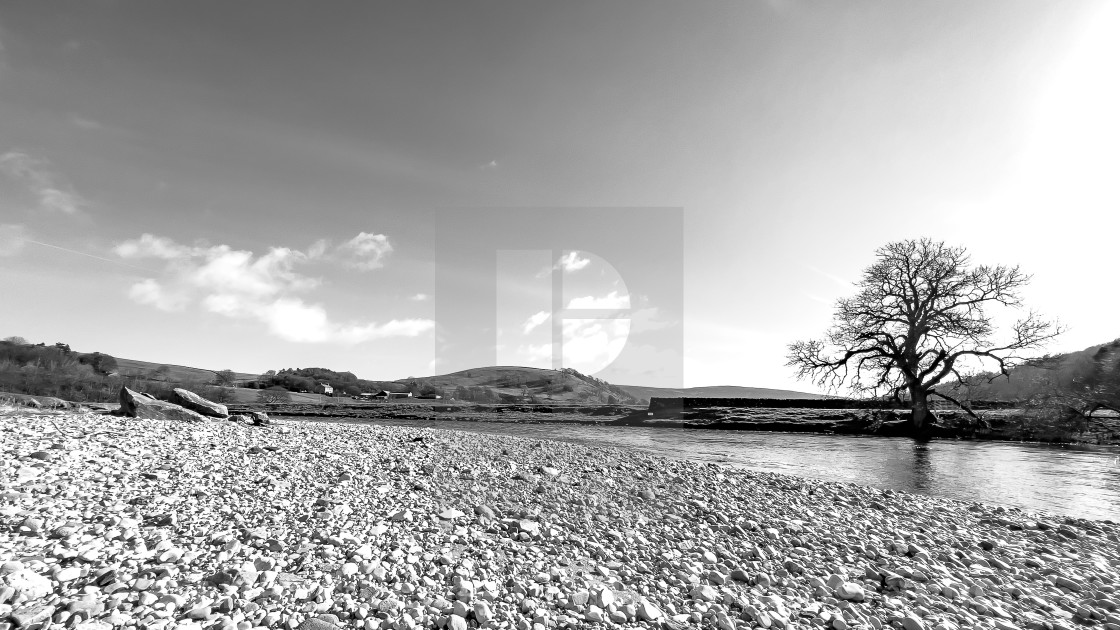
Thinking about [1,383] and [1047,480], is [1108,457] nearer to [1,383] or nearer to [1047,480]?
[1047,480]

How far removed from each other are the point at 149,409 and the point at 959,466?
2609 cm

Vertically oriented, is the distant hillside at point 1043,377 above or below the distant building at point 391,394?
above

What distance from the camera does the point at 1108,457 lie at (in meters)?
15.4

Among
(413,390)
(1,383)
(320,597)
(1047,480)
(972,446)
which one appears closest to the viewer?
(320,597)

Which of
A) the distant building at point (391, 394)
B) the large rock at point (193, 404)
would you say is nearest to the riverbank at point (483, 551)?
the large rock at point (193, 404)

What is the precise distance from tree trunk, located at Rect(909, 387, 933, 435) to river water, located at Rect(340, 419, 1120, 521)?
1466 millimetres

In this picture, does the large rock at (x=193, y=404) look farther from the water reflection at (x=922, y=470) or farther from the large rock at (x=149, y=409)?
the water reflection at (x=922, y=470)

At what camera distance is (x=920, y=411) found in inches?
888

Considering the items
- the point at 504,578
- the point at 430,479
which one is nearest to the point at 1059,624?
the point at 504,578

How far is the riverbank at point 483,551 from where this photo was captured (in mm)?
3707

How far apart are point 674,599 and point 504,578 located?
1.61 metres

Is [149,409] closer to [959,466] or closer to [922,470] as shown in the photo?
[922,470]

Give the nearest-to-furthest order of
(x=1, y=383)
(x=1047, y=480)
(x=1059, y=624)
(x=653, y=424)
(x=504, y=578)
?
(x=1059, y=624), (x=504, y=578), (x=1047, y=480), (x=653, y=424), (x=1, y=383)

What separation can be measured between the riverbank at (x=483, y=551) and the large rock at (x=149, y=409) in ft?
23.4
